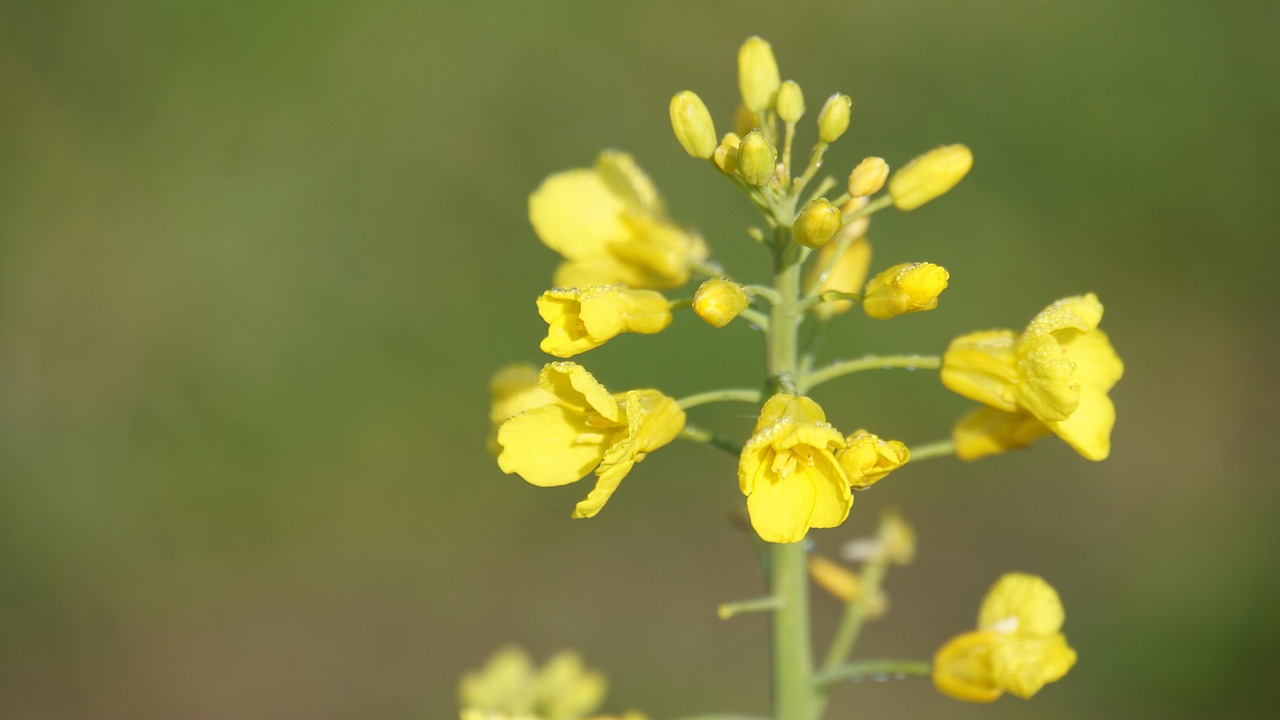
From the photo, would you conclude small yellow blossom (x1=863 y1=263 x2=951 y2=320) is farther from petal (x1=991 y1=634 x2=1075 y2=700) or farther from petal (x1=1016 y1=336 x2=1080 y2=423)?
petal (x1=991 y1=634 x2=1075 y2=700)

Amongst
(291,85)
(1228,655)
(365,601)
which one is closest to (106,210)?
(291,85)

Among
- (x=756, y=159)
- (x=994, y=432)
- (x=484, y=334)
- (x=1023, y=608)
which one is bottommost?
(x=1023, y=608)

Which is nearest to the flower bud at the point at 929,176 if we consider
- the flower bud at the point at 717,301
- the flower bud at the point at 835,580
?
the flower bud at the point at 717,301

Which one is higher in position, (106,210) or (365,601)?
(106,210)

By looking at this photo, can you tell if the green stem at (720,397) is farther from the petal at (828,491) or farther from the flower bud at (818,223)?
the flower bud at (818,223)

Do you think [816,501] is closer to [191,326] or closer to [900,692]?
[900,692]

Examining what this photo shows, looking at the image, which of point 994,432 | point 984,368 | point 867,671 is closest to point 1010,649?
point 867,671

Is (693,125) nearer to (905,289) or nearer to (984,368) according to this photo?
(905,289)
